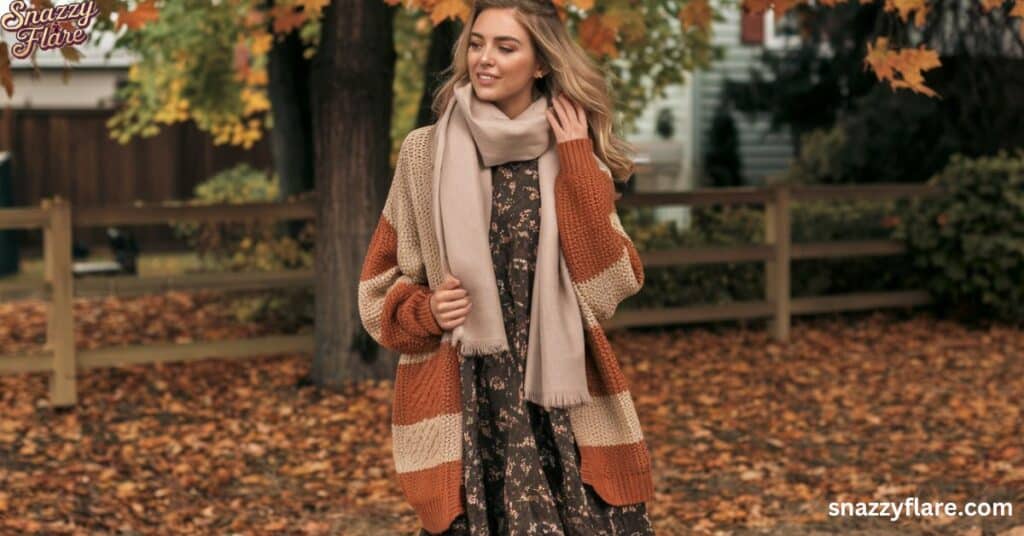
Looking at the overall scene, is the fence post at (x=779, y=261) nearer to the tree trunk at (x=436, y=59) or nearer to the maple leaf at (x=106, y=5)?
the tree trunk at (x=436, y=59)

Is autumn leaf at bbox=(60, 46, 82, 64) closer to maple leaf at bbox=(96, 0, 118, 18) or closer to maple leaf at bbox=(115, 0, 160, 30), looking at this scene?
maple leaf at bbox=(96, 0, 118, 18)

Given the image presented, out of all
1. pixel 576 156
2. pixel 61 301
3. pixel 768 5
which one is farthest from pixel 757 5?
pixel 61 301

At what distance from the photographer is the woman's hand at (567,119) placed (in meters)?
3.52

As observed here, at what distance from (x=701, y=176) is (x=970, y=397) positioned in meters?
11.1

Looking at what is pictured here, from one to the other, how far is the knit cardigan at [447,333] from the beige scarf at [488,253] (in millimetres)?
54

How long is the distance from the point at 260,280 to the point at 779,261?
415cm

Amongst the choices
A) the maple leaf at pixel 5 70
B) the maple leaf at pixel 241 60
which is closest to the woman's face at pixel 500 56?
the maple leaf at pixel 5 70

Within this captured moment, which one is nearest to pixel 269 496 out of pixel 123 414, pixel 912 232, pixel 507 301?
pixel 123 414

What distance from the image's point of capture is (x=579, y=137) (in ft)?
11.5

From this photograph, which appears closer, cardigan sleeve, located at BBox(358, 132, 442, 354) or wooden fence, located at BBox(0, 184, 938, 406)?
cardigan sleeve, located at BBox(358, 132, 442, 354)

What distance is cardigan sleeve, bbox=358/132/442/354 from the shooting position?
353 cm

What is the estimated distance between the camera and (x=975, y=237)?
36.2 ft

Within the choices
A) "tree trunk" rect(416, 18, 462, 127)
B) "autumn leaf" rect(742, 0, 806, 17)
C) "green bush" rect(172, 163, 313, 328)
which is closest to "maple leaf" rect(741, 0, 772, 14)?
"autumn leaf" rect(742, 0, 806, 17)

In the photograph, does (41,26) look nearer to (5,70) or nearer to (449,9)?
(5,70)
